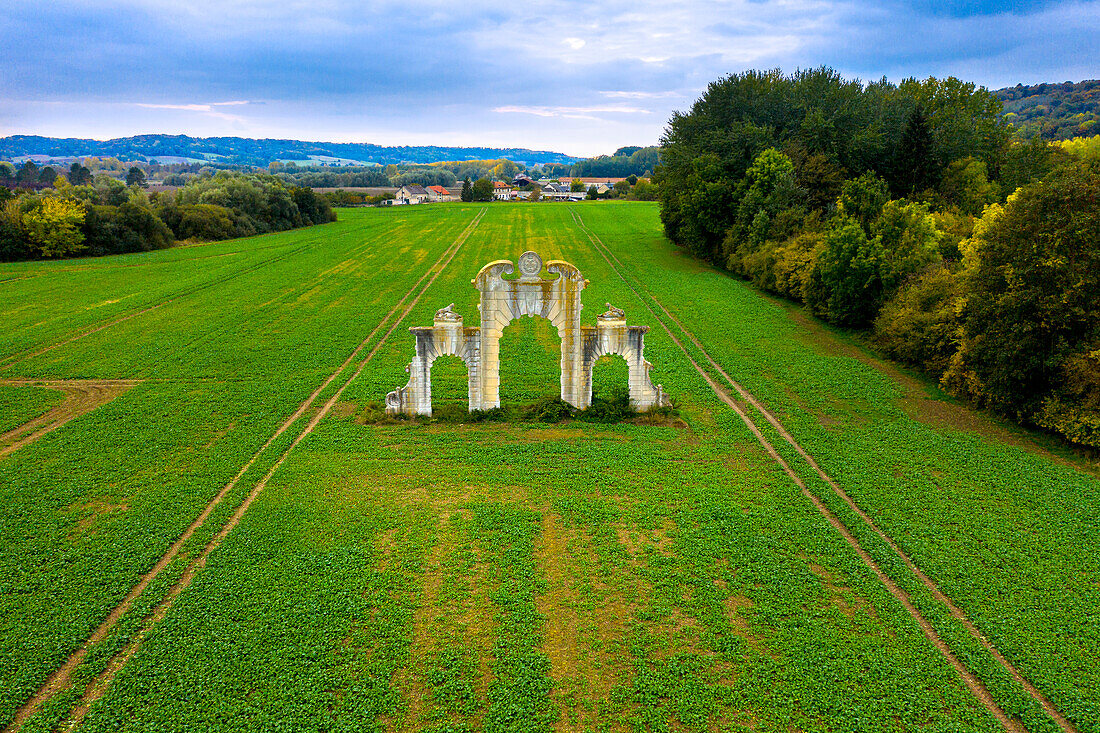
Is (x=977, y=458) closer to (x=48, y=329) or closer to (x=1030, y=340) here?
(x=1030, y=340)

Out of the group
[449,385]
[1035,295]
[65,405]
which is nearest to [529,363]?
[449,385]

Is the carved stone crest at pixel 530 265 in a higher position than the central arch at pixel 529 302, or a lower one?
higher

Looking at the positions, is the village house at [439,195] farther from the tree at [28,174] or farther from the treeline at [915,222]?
the treeline at [915,222]

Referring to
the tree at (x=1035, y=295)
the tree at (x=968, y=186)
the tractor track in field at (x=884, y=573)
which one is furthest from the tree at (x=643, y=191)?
the tree at (x=1035, y=295)

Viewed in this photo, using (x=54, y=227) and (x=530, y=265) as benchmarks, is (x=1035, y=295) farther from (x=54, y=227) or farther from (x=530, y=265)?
(x=54, y=227)

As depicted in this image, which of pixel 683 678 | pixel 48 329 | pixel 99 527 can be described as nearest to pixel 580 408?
pixel 683 678

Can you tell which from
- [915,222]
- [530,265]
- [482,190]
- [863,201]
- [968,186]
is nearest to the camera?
[530,265]

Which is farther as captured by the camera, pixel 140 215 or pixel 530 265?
pixel 140 215
